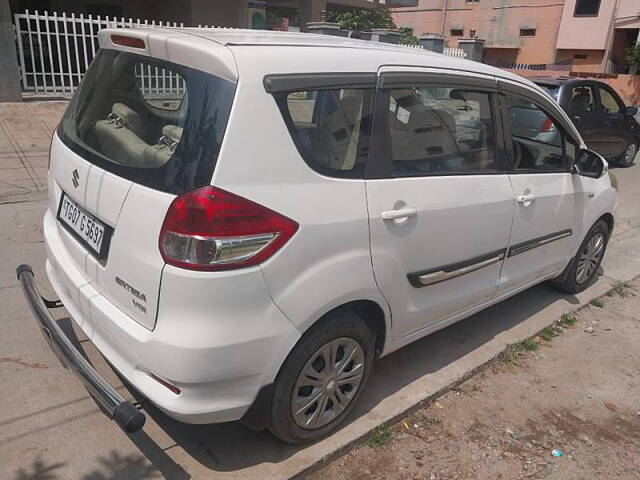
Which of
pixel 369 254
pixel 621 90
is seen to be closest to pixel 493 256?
pixel 369 254

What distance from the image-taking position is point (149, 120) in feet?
8.82

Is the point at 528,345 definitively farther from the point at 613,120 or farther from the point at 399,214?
the point at 613,120

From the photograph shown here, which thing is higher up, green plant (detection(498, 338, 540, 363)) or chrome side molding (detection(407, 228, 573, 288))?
chrome side molding (detection(407, 228, 573, 288))

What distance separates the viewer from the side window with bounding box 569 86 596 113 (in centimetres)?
873

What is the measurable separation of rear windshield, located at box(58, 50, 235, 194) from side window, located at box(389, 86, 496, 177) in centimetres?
95

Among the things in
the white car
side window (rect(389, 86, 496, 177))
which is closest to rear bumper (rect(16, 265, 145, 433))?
the white car

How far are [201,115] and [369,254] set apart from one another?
0.95 m

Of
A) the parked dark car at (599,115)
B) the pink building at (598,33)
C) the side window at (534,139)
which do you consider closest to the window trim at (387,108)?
the side window at (534,139)

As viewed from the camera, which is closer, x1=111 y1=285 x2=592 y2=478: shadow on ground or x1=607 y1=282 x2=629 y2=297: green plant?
x1=111 y1=285 x2=592 y2=478: shadow on ground

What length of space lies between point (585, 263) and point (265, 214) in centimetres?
354

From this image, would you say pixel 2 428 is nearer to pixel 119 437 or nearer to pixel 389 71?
pixel 119 437

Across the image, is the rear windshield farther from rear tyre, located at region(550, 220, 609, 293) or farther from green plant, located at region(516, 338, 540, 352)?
rear tyre, located at region(550, 220, 609, 293)

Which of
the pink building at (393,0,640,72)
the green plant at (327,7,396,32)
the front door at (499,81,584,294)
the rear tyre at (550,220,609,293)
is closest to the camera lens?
the front door at (499,81,584,294)

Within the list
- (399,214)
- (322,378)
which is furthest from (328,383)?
(399,214)
